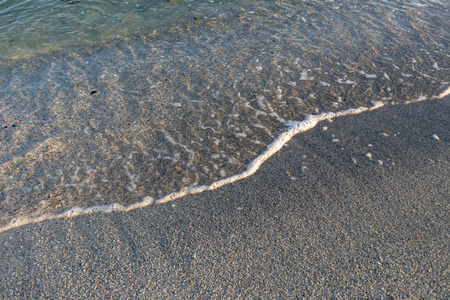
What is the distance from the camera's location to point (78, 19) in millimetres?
8023

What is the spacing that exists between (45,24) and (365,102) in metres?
7.04

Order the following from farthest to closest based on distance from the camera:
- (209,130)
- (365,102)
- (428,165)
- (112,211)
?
(365,102) → (209,130) → (428,165) → (112,211)

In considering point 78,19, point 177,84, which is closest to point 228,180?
point 177,84

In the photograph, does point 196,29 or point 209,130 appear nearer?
point 209,130

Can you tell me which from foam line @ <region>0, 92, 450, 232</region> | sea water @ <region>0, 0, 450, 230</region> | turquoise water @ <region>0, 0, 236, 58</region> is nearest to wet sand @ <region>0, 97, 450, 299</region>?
foam line @ <region>0, 92, 450, 232</region>

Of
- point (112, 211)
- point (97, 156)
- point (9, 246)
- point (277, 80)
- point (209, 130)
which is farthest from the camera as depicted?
point (277, 80)

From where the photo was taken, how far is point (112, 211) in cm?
346

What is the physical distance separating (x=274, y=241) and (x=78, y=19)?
7.34 meters

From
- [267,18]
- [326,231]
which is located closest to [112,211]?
[326,231]

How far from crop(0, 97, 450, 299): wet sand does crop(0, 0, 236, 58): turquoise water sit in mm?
5130

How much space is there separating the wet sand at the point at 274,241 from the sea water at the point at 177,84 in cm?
31

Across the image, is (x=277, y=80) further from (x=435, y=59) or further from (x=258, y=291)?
(x=258, y=291)

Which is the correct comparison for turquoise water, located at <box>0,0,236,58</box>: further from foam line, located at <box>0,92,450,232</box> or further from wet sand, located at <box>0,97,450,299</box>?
wet sand, located at <box>0,97,450,299</box>

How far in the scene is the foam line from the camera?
11.2 ft
